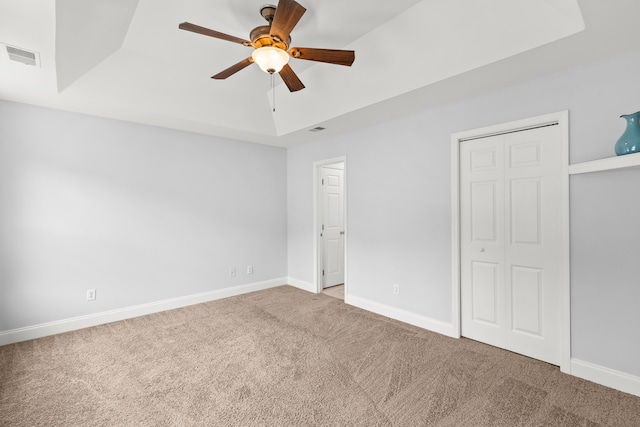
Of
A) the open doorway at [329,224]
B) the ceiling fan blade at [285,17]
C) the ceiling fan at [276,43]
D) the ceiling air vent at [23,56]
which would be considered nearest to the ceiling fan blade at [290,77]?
the ceiling fan at [276,43]

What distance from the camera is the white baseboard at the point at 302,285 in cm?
495

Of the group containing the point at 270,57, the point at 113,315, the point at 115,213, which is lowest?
the point at 113,315

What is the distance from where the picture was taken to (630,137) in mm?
2027

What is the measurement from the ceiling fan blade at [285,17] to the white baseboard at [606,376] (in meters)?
3.29

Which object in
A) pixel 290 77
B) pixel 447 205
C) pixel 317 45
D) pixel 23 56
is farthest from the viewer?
pixel 447 205

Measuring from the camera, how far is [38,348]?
9.80ft

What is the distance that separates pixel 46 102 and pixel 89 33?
1.25 meters

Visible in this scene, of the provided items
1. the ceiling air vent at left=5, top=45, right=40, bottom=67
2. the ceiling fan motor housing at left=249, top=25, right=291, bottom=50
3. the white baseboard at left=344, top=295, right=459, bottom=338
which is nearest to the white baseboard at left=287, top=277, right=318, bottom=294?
the white baseboard at left=344, top=295, right=459, bottom=338

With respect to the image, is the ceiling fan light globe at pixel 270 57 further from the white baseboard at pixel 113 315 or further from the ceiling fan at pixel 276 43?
the white baseboard at pixel 113 315

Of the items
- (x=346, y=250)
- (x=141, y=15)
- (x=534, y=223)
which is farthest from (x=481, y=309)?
(x=141, y=15)

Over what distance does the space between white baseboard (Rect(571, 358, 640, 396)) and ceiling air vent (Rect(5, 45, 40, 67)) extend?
16.4ft

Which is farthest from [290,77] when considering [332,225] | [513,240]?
[332,225]

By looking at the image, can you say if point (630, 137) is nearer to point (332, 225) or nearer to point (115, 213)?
point (332, 225)

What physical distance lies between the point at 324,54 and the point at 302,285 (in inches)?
151
